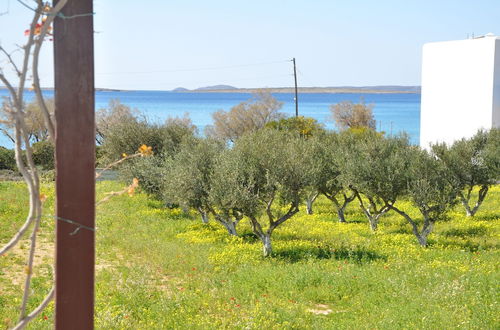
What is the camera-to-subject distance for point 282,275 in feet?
41.7

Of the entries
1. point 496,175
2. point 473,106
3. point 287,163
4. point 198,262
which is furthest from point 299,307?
point 473,106

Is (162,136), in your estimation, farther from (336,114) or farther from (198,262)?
(336,114)

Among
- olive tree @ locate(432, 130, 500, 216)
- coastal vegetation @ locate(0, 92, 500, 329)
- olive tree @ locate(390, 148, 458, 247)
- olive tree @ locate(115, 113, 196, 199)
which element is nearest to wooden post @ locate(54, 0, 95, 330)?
coastal vegetation @ locate(0, 92, 500, 329)

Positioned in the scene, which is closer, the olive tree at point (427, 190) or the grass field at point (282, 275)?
the grass field at point (282, 275)

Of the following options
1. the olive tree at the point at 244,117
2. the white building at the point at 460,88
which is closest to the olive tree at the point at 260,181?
the white building at the point at 460,88

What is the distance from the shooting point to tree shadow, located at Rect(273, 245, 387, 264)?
14930 millimetres

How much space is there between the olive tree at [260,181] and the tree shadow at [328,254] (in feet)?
2.01

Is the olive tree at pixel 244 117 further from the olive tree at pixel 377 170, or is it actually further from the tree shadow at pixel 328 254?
the tree shadow at pixel 328 254

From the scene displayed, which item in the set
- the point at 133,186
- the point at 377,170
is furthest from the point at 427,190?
the point at 133,186

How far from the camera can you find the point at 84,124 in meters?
2.27

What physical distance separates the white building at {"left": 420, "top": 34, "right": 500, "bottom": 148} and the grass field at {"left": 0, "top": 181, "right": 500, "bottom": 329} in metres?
17.3

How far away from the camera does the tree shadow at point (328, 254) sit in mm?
14930

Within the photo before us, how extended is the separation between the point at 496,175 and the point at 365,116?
1871 inches

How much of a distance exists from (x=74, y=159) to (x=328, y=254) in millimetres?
13714
